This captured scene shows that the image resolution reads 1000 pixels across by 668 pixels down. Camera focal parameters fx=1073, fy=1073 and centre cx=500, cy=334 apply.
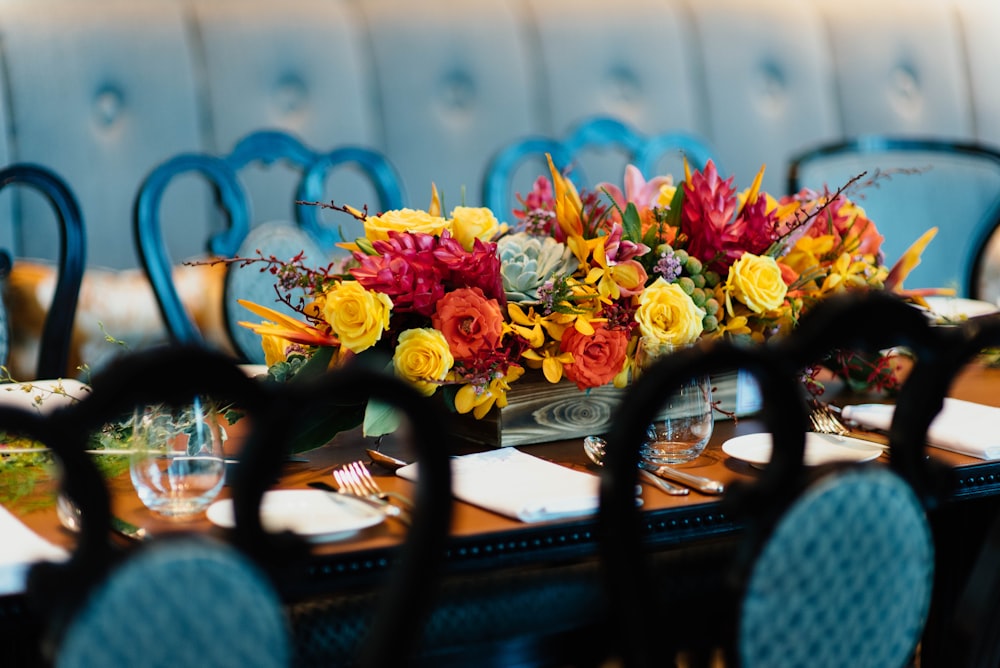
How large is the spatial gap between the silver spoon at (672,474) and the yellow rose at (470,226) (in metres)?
0.29

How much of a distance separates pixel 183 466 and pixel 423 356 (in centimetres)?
30

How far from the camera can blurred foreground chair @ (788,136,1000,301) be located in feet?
8.34

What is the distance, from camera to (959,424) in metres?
1.31

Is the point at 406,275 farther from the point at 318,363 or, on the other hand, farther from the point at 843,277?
the point at 843,277

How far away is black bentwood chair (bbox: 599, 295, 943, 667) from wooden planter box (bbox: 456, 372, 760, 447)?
1.76 ft

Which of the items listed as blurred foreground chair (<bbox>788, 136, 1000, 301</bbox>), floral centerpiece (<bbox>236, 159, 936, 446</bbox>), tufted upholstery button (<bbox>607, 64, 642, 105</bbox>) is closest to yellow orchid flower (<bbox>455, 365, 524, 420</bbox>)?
floral centerpiece (<bbox>236, 159, 936, 446</bbox>)

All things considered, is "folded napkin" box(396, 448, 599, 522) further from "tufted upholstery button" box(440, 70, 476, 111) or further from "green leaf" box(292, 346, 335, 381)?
"tufted upholstery button" box(440, 70, 476, 111)

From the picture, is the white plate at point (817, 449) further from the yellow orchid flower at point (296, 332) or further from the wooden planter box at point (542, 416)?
the yellow orchid flower at point (296, 332)

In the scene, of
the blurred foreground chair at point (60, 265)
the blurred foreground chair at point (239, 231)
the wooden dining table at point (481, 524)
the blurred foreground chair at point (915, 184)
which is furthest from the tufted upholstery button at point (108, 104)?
the wooden dining table at point (481, 524)

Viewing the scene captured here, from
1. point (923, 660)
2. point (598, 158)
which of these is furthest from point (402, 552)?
point (598, 158)

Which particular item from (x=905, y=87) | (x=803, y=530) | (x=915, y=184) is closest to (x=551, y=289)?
(x=803, y=530)

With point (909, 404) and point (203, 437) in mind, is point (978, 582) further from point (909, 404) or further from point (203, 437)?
point (203, 437)

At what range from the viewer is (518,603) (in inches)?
49.3

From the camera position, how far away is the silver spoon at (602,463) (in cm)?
104
